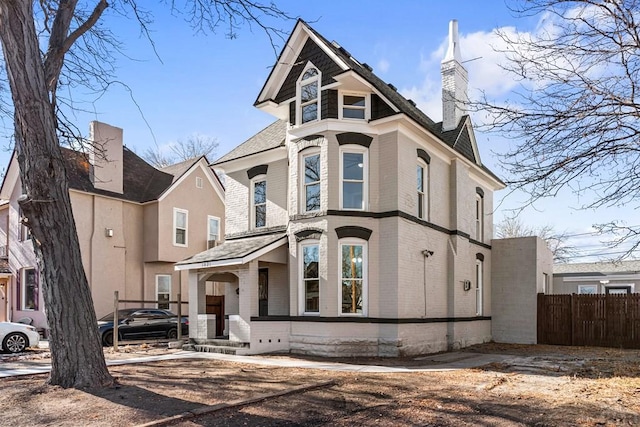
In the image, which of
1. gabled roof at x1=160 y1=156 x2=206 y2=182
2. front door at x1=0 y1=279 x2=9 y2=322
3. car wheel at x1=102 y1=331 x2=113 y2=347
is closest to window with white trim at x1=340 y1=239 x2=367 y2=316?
car wheel at x1=102 y1=331 x2=113 y2=347

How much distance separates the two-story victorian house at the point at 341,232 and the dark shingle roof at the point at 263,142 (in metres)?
0.23

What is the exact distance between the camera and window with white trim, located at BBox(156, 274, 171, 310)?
2352cm

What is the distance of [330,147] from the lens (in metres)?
15.0

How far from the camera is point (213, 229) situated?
85.1 feet

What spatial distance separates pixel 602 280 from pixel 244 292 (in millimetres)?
25308

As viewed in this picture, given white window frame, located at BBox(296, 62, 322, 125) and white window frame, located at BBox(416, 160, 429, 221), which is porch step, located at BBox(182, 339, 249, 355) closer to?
white window frame, located at BBox(416, 160, 429, 221)

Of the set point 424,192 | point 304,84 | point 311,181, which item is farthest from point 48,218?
point 424,192

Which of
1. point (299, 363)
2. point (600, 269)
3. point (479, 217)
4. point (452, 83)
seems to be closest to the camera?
point (299, 363)

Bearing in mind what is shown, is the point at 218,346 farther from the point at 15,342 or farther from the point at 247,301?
the point at 15,342

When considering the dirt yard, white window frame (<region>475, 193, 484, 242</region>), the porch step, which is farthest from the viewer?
white window frame (<region>475, 193, 484, 242</region>)

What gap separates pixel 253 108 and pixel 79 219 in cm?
934

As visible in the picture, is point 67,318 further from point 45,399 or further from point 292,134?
point 292,134

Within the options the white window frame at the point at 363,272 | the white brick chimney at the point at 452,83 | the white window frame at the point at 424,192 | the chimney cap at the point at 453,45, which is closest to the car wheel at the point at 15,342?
the white window frame at the point at 363,272

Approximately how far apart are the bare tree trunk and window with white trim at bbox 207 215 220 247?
16.3 meters
